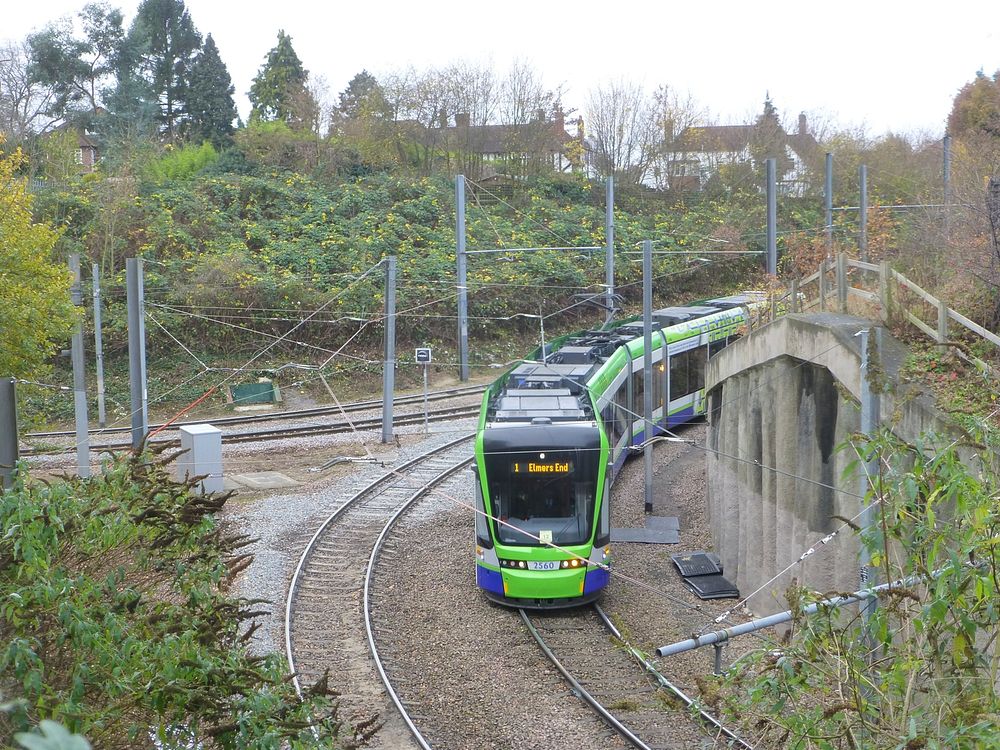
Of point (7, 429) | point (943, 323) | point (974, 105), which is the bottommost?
→ point (7, 429)

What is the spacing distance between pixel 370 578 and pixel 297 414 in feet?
47.1

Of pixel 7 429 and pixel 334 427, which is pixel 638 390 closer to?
pixel 334 427

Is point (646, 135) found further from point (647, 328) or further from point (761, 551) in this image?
point (761, 551)

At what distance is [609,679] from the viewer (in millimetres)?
11688

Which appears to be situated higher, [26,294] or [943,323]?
[26,294]

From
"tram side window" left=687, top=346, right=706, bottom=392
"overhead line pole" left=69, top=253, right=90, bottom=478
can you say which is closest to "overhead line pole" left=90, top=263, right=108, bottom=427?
"overhead line pole" left=69, top=253, right=90, bottom=478

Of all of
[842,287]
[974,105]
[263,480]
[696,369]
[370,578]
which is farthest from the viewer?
[974,105]

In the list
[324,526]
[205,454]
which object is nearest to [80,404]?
[205,454]

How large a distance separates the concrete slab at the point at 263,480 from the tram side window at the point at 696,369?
32.1ft

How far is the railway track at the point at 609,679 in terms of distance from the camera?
10141 millimetres

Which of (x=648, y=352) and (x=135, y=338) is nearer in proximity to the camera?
(x=135, y=338)

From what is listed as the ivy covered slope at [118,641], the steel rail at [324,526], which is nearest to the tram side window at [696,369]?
the steel rail at [324,526]

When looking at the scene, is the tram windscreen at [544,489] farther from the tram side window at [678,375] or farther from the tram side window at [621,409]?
the tram side window at [678,375]

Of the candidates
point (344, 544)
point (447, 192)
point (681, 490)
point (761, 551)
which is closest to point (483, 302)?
point (447, 192)
